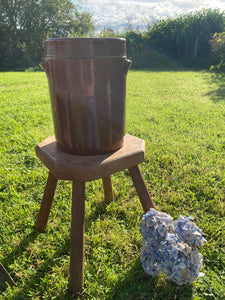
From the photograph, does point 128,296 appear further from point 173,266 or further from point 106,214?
point 106,214

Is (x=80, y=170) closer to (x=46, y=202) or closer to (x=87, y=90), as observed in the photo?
(x=87, y=90)

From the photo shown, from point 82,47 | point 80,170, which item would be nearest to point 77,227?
point 80,170

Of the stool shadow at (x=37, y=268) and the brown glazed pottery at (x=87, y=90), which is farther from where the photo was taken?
the stool shadow at (x=37, y=268)

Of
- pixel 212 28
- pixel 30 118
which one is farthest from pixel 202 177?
pixel 212 28

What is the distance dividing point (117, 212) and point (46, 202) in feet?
2.20

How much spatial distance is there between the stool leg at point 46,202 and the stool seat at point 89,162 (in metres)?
0.24

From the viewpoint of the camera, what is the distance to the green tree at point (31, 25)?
A: 57.7 ft

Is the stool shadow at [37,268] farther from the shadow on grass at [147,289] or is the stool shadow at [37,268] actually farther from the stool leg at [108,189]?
the stool leg at [108,189]

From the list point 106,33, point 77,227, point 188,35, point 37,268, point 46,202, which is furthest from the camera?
point 106,33

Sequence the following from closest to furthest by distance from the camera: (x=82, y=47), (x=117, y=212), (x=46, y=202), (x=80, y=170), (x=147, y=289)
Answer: (x=82, y=47) → (x=80, y=170) → (x=147, y=289) → (x=46, y=202) → (x=117, y=212)

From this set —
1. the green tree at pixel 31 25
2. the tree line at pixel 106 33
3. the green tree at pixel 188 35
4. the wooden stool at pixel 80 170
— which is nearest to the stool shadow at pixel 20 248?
the wooden stool at pixel 80 170

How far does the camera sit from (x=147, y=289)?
1363mm

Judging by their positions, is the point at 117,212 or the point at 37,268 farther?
the point at 117,212

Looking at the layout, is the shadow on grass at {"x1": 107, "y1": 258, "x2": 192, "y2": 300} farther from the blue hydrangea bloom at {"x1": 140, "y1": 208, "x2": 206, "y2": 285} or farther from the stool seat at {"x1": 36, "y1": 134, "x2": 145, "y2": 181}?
the stool seat at {"x1": 36, "y1": 134, "x2": 145, "y2": 181}
